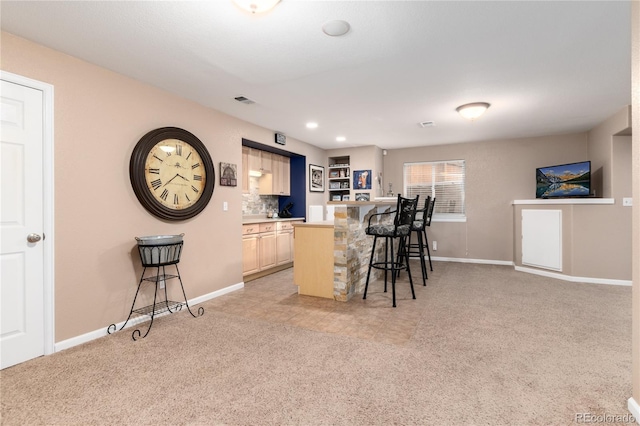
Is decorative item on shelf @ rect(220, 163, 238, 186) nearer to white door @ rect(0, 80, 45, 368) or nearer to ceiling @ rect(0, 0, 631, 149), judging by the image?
ceiling @ rect(0, 0, 631, 149)

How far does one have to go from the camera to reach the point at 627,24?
215 centimetres

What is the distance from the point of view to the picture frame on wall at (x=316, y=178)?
6.29 metres

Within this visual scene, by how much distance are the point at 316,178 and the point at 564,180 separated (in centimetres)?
432

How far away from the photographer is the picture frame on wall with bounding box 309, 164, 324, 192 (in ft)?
20.6

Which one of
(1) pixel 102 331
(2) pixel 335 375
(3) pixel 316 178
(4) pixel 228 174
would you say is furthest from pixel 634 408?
(3) pixel 316 178

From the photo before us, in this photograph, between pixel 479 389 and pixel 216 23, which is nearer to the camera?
pixel 479 389

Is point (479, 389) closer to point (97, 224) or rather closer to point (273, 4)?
point (273, 4)

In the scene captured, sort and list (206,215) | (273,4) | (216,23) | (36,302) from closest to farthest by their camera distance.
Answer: (273,4) → (216,23) → (36,302) → (206,215)

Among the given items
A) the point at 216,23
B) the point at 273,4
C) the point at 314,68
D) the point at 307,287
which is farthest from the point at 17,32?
the point at 307,287

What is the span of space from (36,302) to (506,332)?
3.91m

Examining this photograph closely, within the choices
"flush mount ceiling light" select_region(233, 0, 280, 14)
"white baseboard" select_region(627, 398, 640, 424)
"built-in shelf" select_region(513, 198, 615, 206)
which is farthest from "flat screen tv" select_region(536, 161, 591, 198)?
"flush mount ceiling light" select_region(233, 0, 280, 14)

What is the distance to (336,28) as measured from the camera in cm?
217

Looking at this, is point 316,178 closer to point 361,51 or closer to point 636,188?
point 361,51

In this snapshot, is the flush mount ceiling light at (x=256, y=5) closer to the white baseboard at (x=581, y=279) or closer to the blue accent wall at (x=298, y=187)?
the blue accent wall at (x=298, y=187)
